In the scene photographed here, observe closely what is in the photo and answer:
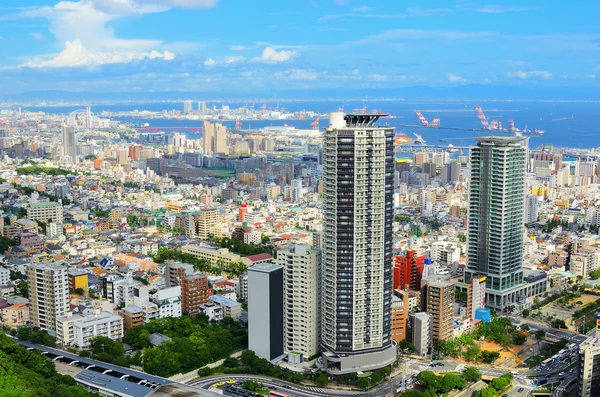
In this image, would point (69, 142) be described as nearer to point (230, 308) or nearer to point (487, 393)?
point (230, 308)

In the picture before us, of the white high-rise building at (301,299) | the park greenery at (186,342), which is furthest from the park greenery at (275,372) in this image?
the white high-rise building at (301,299)

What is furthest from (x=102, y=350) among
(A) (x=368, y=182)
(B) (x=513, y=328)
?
(B) (x=513, y=328)

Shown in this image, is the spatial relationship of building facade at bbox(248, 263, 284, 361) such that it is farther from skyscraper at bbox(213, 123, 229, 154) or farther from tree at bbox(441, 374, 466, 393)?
skyscraper at bbox(213, 123, 229, 154)

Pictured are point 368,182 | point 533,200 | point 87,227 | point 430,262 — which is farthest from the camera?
point 533,200

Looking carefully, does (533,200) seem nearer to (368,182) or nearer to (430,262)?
(430,262)

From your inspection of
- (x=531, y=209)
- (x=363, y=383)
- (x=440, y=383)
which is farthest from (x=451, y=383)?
(x=531, y=209)

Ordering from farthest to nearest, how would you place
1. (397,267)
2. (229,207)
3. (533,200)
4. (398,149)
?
(398,149), (229,207), (533,200), (397,267)
